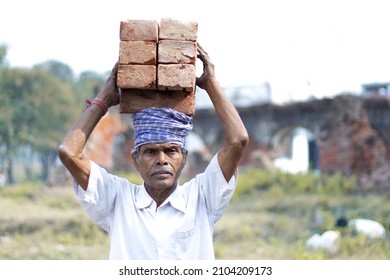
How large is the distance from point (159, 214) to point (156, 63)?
1.99ft

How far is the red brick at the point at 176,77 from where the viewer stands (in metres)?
2.62

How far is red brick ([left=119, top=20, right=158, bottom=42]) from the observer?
2680mm

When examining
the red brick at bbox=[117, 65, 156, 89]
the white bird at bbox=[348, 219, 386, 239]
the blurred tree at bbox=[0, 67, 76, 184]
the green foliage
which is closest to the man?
the red brick at bbox=[117, 65, 156, 89]

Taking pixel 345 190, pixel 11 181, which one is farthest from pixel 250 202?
pixel 11 181

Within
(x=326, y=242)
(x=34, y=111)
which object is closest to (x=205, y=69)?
(x=326, y=242)

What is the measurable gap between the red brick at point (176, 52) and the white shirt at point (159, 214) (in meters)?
0.42

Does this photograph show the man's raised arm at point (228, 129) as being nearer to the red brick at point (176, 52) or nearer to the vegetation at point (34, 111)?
the red brick at point (176, 52)

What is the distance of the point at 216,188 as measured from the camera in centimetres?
258

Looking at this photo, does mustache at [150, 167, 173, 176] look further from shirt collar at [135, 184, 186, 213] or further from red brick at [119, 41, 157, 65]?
red brick at [119, 41, 157, 65]

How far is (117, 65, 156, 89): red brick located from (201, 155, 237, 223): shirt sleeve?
15.6 inches

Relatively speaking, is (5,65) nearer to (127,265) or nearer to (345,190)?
(345,190)

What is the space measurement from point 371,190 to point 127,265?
31.4 ft

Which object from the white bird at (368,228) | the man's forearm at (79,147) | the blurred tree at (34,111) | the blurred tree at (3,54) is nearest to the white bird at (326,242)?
the white bird at (368,228)

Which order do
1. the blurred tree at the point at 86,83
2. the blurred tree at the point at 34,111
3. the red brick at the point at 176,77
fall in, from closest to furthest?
the red brick at the point at 176,77 < the blurred tree at the point at 34,111 < the blurred tree at the point at 86,83
